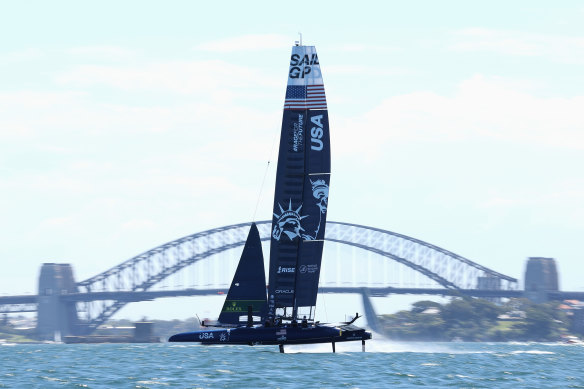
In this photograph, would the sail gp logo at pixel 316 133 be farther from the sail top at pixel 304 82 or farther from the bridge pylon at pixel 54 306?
the bridge pylon at pixel 54 306

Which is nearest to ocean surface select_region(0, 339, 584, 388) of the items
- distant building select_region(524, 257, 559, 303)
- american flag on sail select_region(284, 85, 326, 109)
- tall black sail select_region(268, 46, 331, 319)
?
tall black sail select_region(268, 46, 331, 319)

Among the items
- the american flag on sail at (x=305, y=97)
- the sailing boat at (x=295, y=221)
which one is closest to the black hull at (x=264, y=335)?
the sailing boat at (x=295, y=221)

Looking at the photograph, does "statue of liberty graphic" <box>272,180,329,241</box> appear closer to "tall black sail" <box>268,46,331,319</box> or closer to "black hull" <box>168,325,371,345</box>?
"tall black sail" <box>268,46,331,319</box>

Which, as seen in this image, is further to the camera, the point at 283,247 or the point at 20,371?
the point at 283,247

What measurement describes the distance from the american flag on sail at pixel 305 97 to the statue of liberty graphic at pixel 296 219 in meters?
3.16

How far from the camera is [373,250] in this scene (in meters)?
181

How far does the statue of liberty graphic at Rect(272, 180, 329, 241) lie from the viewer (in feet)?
139

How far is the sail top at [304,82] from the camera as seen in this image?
1673 inches

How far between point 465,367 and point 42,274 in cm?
13872

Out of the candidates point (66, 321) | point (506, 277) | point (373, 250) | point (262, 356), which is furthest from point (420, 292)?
point (262, 356)

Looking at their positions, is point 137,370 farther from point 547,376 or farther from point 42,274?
point 42,274

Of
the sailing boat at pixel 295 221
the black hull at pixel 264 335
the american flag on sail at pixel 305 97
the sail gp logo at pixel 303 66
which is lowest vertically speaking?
the black hull at pixel 264 335

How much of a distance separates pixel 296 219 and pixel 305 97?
16.6ft

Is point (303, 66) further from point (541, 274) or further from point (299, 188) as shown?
point (541, 274)
